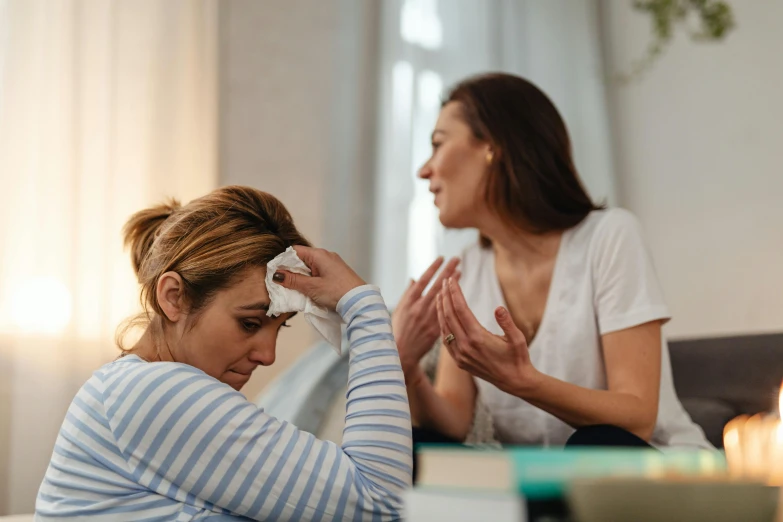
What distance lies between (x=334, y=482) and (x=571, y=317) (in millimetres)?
707

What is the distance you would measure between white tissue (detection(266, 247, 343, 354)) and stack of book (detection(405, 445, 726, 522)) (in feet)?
1.93

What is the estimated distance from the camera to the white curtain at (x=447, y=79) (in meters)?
2.49

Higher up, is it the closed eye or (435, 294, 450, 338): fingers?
the closed eye

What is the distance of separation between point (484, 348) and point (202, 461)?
0.47 m

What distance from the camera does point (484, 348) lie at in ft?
3.59

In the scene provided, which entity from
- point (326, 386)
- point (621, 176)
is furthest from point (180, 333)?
point (621, 176)

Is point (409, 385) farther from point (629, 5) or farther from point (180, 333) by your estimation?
point (629, 5)

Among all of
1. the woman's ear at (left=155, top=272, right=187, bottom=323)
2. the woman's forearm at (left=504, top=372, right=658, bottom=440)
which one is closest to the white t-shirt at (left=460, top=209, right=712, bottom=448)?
the woman's forearm at (left=504, top=372, right=658, bottom=440)

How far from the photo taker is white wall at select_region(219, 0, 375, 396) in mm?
2291

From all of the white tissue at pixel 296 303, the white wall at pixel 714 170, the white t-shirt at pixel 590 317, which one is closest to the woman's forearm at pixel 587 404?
the white t-shirt at pixel 590 317

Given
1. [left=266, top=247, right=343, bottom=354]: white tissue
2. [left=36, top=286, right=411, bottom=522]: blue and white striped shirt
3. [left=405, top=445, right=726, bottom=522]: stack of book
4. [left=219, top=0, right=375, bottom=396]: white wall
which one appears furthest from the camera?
[left=219, top=0, right=375, bottom=396]: white wall

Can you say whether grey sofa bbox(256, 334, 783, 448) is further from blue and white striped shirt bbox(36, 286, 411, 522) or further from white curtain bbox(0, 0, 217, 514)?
blue and white striped shirt bbox(36, 286, 411, 522)

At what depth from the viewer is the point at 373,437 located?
831mm

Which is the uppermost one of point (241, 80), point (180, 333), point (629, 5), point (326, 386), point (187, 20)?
point (629, 5)
